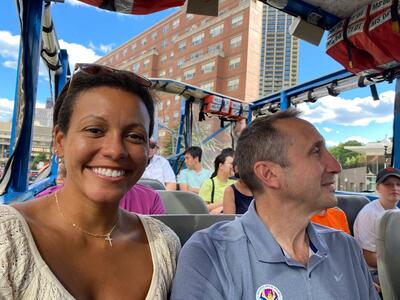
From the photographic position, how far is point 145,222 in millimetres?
1307

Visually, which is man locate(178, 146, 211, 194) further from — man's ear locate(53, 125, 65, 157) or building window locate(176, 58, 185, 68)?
building window locate(176, 58, 185, 68)

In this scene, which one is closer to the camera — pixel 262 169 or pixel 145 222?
pixel 145 222

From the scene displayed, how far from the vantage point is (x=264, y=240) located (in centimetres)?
126

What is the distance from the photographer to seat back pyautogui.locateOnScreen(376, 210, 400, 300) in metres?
1.79

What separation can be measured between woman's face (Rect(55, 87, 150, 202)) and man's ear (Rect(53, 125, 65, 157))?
0.05 feet

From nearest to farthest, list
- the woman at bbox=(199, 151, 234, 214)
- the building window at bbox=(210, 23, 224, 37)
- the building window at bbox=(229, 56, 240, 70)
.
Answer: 1. the woman at bbox=(199, 151, 234, 214)
2. the building window at bbox=(229, 56, 240, 70)
3. the building window at bbox=(210, 23, 224, 37)

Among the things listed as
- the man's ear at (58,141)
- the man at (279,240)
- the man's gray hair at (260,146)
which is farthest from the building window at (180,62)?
the man's ear at (58,141)

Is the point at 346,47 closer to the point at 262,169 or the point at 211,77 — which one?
the point at 262,169

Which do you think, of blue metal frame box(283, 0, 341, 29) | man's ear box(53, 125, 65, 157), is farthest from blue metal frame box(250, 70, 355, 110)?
man's ear box(53, 125, 65, 157)

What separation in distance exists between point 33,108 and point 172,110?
4473 centimetres

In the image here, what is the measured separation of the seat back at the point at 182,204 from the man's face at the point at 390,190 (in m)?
1.51

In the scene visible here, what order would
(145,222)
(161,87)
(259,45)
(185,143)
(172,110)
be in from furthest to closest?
(172,110) < (259,45) < (185,143) < (161,87) < (145,222)

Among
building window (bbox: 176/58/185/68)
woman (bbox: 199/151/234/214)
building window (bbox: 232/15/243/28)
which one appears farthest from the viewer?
building window (bbox: 176/58/185/68)

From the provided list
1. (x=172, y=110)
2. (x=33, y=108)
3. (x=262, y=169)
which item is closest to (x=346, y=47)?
(x=262, y=169)
